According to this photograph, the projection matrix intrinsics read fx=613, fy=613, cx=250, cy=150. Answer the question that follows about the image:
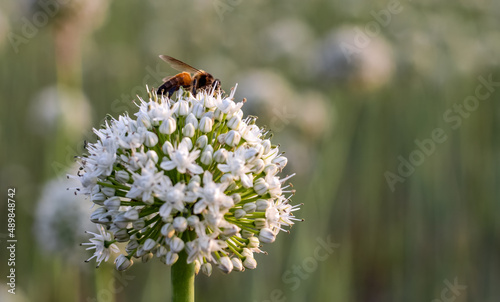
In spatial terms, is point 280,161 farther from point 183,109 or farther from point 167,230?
point 167,230

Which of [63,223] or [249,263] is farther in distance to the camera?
[63,223]

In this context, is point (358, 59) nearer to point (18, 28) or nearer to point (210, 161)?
point (210, 161)

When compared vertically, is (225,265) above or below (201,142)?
below

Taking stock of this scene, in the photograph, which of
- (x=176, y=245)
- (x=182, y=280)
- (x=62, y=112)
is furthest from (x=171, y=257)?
(x=62, y=112)

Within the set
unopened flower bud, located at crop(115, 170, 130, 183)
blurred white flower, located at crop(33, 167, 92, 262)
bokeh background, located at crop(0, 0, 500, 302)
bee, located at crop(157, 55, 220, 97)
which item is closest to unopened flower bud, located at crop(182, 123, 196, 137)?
unopened flower bud, located at crop(115, 170, 130, 183)

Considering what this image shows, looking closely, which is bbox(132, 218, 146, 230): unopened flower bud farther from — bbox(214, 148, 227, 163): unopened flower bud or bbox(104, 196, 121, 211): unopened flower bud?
bbox(214, 148, 227, 163): unopened flower bud

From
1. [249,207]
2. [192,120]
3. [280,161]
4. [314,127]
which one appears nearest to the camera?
[249,207]
